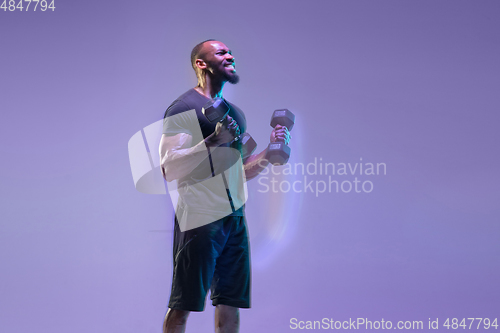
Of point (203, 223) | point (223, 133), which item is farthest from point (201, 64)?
point (203, 223)

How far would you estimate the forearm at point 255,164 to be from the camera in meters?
1.46

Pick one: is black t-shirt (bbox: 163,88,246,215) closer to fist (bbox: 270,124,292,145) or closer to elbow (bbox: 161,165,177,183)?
elbow (bbox: 161,165,177,183)

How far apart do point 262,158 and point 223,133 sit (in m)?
0.23

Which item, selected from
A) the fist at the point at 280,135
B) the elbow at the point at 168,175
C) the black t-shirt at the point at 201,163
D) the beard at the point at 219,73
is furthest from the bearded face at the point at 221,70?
the elbow at the point at 168,175

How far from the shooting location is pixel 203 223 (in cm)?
130

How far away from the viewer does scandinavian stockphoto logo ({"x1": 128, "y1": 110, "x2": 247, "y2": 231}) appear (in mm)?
1324

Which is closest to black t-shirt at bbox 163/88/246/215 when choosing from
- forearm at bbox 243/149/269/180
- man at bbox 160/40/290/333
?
man at bbox 160/40/290/333

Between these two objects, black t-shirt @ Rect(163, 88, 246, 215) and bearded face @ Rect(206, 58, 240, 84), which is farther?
bearded face @ Rect(206, 58, 240, 84)

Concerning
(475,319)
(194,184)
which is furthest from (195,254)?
(475,319)

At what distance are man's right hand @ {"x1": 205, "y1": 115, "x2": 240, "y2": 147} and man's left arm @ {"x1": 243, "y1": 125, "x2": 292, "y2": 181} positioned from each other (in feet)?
0.61

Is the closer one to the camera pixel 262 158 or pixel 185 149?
pixel 185 149

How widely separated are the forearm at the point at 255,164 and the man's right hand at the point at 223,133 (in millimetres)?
195

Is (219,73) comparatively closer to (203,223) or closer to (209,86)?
(209,86)

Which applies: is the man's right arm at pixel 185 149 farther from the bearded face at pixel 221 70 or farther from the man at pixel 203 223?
the bearded face at pixel 221 70
